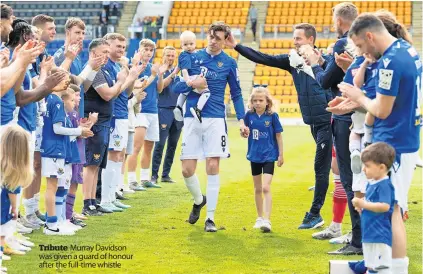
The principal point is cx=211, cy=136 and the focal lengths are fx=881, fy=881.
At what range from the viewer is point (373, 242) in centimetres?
655

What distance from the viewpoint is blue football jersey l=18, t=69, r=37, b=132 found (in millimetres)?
8562

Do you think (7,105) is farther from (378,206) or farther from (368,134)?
(378,206)

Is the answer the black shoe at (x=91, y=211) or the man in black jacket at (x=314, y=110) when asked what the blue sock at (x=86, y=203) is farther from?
the man in black jacket at (x=314, y=110)

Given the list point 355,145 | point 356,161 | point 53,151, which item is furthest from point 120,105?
point 356,161

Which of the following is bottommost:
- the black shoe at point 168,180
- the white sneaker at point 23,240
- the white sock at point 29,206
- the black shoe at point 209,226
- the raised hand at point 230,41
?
the black shoe at point 168,180

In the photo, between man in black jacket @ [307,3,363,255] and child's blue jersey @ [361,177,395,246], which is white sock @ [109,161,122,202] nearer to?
Answer: man in black jacket @ [307,3,363,255]

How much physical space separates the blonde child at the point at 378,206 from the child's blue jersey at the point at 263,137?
129 inches

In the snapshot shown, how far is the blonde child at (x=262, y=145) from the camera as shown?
32.2 feet

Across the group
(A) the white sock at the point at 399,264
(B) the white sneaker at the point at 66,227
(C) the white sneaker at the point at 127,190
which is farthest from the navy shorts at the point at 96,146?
(A) the white sock at the point at 399,264

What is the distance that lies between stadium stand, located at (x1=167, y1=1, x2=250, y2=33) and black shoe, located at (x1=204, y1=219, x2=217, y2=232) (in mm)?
27900

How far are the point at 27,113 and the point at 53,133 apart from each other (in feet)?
1.84

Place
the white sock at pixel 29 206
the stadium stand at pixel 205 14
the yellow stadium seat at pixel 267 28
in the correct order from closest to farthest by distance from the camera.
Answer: the white sock at pixel 29 206, the yellow stadium seat at pixel 267 28, the stadium stand at pixel 205 14

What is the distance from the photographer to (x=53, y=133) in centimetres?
910

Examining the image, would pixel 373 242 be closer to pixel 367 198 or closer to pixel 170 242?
pixel 367 198
